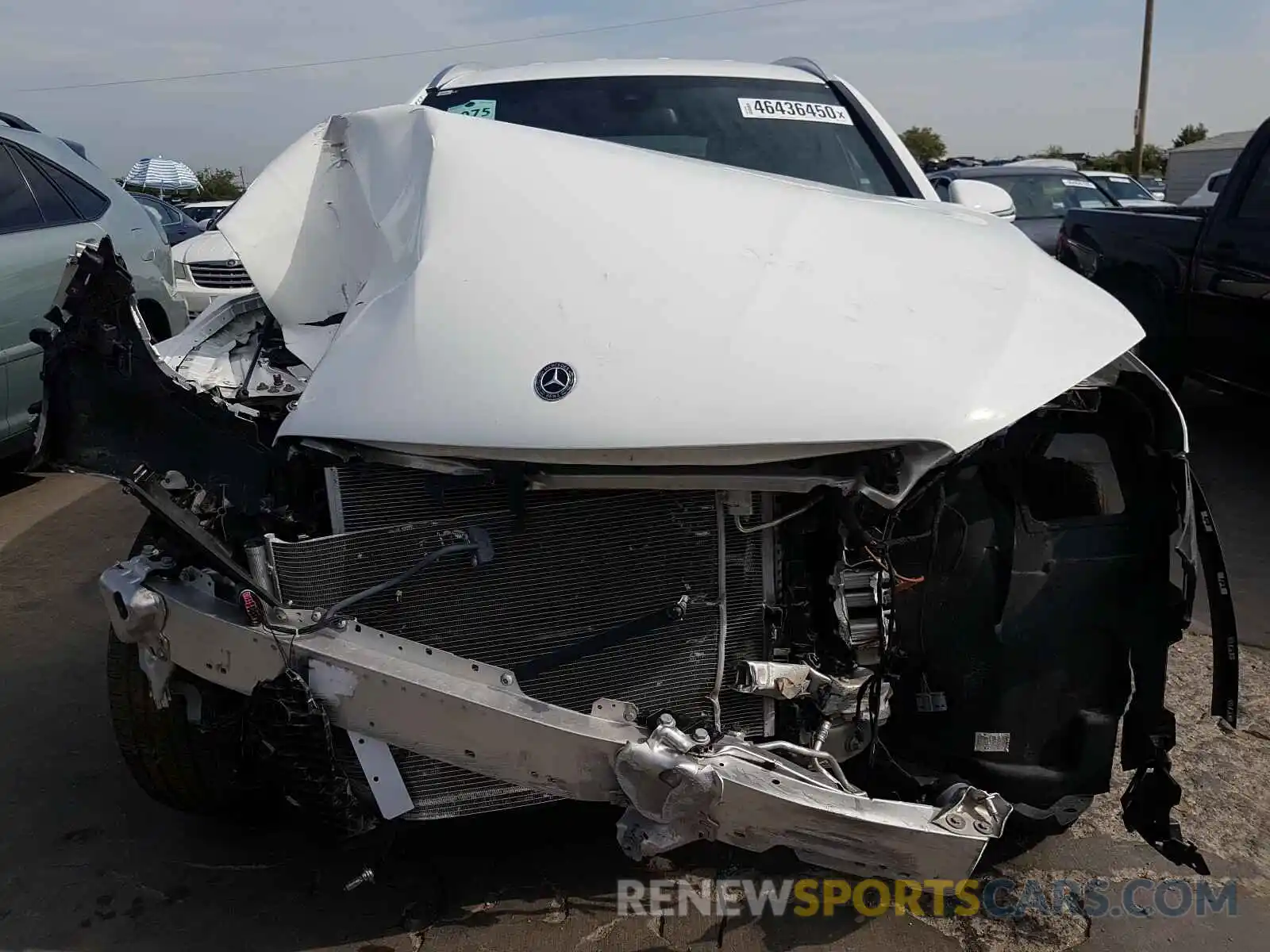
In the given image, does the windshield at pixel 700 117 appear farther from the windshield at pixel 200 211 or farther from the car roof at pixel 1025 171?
the windshield at pixel 200 211

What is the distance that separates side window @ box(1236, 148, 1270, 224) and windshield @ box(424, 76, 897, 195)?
2.91m

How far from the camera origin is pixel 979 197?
11.4ft

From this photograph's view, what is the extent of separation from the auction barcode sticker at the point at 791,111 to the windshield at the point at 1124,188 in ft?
34.2

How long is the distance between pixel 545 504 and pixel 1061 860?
5.50 ft

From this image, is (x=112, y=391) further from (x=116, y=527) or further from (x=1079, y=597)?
(x=116, y=527)

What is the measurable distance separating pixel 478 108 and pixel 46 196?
3.28m

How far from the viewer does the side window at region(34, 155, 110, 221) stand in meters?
Result: 5.70

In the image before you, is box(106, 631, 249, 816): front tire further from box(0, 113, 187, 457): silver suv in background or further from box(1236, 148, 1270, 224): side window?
box(1236, 148, 1270, 224): side window

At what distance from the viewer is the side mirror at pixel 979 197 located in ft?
11.2

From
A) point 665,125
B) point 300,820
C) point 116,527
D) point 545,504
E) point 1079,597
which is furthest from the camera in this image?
point 116,527

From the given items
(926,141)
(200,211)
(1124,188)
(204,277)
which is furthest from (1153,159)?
(204,277)

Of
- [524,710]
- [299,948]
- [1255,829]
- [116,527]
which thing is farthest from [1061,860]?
[116,527]

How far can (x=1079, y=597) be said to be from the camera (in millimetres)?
2193

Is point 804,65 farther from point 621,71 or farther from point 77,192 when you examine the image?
point 77,192
